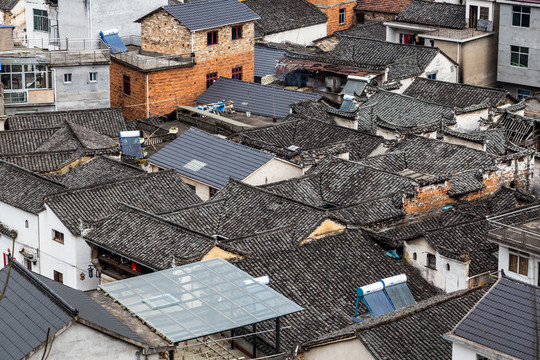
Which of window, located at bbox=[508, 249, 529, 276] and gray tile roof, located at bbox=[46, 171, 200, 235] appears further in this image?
gray tile roof, located at bbox=[46, 171, 200, 235]

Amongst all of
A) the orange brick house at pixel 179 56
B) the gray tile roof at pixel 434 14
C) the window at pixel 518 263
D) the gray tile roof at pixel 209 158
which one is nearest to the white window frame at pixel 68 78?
the orange brick house at pixel 179 56

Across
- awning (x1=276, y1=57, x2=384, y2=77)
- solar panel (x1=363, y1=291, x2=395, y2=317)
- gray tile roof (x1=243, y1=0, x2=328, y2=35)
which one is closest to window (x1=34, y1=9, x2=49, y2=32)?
gray tile roof (x1=243, y1=0, x2=328, y2=35)

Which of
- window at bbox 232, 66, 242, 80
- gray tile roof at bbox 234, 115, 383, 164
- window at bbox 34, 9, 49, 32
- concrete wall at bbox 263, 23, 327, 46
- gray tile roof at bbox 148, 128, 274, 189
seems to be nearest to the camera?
gray tile roof at bbox 148, 128, 274, 189

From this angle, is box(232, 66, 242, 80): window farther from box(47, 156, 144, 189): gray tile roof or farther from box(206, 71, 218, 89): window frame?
box(47, 156, 144, 189): gray tile roof

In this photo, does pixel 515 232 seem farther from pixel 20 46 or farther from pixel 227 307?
pixel 20 46

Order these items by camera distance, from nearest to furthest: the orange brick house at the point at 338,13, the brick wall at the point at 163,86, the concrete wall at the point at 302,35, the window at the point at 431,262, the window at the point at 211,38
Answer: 1. the window at the point at 431,262
2. the brick wall at the point at 163,86
3. the window at the point at 211,38
4. the concrete wall at the point at 302,35
5. the orange brick house at the point at 338,13

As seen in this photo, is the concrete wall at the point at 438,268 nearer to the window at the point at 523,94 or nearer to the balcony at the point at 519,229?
the balcony at the point at 519,229

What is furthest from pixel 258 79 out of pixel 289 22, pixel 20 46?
pixel 20 46
